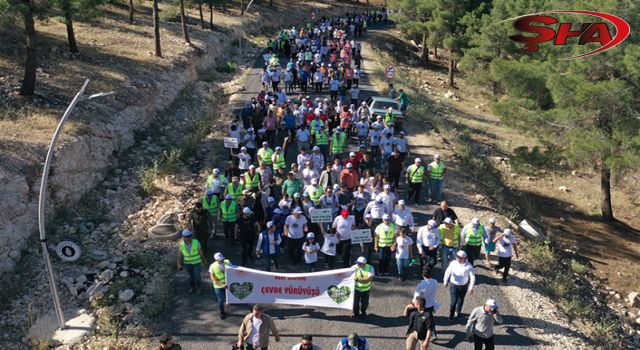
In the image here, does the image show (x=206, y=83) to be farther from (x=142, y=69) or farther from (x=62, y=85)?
(x=62, y=85)

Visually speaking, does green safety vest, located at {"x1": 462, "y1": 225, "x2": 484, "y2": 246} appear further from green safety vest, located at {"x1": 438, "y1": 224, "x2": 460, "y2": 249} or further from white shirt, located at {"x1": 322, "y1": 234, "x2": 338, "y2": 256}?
white shirt, located at {"x1": 322, "y1": 234, "x2": 338, "y2": 256}

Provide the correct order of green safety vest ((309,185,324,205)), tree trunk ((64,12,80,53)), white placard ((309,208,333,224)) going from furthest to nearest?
tree trunk ((64,12,80,53)), green safety vest ((309,185,324,205)), white placard ((309,208,333,224))

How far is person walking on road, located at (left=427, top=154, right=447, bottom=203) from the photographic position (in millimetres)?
15320

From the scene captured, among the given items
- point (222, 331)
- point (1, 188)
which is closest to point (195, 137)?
point (1, 188)

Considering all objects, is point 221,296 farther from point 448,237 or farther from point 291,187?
point 448,237

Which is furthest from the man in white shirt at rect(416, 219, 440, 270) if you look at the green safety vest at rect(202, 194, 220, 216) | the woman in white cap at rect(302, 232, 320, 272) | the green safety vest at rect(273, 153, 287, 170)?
the green safety vest at rect(273, 153, 287, 170)

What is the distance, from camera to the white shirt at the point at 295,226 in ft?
40.6

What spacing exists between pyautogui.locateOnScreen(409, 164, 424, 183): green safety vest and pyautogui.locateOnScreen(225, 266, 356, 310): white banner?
5582 mm

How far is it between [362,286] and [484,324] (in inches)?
96.8

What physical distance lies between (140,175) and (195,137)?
4.17 m

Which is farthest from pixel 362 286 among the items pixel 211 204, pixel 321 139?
pixel 321 139

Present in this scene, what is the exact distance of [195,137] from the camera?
21.0m

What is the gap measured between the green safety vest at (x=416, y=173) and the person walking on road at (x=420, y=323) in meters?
6.47

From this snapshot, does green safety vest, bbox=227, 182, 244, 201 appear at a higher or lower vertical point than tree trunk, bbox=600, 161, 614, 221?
higher
